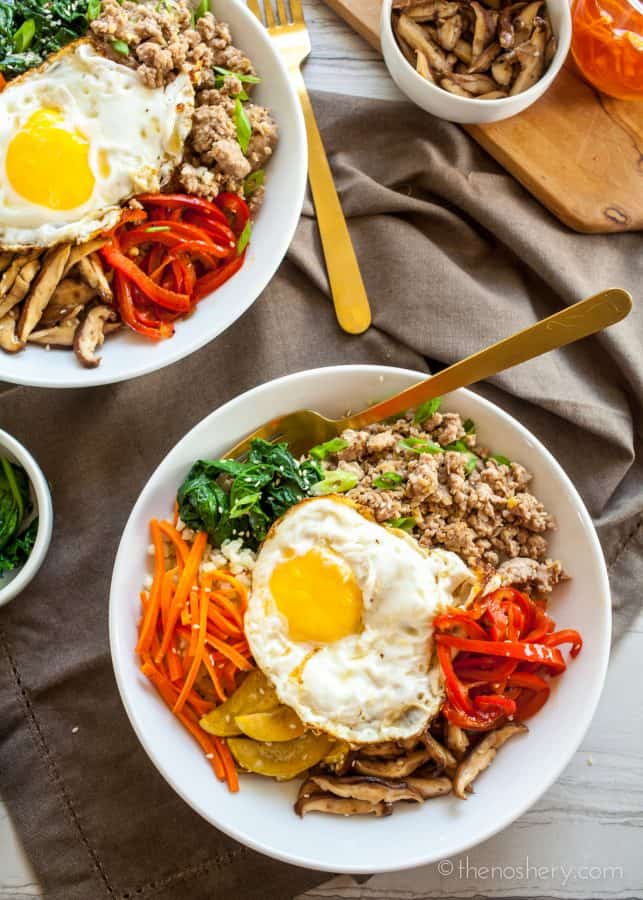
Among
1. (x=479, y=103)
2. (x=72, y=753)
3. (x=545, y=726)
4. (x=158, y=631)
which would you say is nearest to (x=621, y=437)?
(x=545, y=726)

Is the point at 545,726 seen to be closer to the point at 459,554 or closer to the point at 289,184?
the point at 459,554

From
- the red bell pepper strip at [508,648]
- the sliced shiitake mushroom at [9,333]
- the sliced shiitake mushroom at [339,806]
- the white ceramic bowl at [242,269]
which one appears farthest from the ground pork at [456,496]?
the sliced shiitake mushroom at [9,333]

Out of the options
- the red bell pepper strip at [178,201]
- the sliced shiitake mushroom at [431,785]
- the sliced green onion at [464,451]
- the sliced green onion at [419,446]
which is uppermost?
the red bell pepper strip at [178,201]

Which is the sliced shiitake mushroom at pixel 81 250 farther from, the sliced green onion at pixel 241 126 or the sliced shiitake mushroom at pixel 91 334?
the sliced green onion at pixel 241 126

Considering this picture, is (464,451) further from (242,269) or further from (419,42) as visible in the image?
(419,42)

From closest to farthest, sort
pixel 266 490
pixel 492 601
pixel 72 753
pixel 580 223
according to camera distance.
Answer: pixel 492 601 → pixel 266 490 → pixel 72 753 → pixel 580 223
